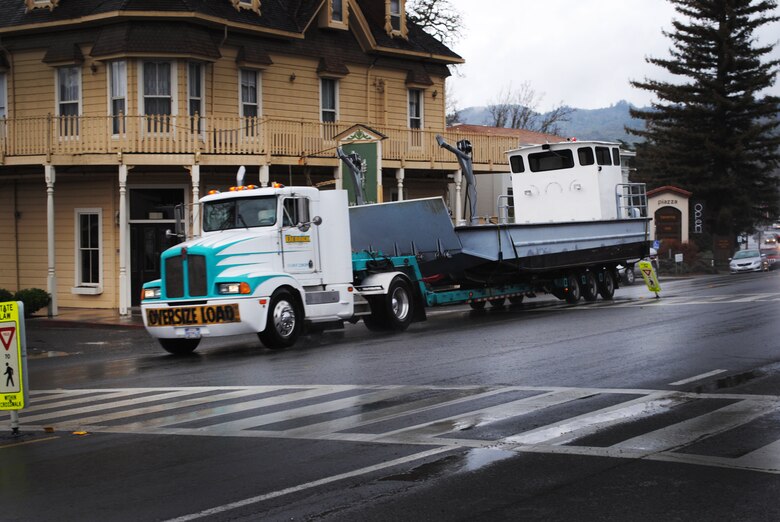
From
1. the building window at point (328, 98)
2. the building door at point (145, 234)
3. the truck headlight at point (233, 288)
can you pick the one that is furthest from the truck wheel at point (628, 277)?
the truck headlight at point (233, 288)

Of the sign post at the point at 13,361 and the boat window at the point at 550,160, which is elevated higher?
the boat window at the point at 550,160

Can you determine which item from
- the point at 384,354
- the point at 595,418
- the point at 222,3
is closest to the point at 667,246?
the point at 222,3

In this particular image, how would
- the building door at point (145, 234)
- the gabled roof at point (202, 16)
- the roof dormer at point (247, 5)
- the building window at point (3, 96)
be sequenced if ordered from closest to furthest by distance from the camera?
the gabled roof at point (202, 16), the building door at point (145, 234), the roof dormer at point (247, 5), the building window at point (3, 96)

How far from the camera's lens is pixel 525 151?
29.7m

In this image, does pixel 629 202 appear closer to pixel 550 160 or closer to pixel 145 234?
pixel 550 160

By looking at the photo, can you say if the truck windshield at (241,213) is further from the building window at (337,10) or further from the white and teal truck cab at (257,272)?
the building window at (337,10)

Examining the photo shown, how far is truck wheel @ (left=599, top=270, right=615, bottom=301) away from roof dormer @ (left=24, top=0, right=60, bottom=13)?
17144 millimetres

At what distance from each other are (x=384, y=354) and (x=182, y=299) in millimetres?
3708

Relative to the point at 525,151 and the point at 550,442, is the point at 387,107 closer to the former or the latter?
the point at 525,151

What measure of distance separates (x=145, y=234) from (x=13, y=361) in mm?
19845

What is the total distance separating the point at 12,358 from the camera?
10648 millimetres

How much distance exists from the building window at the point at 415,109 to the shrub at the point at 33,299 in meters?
14.8

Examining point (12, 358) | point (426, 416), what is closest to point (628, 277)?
point (426, 416)

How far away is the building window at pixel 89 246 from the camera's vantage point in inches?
1196
